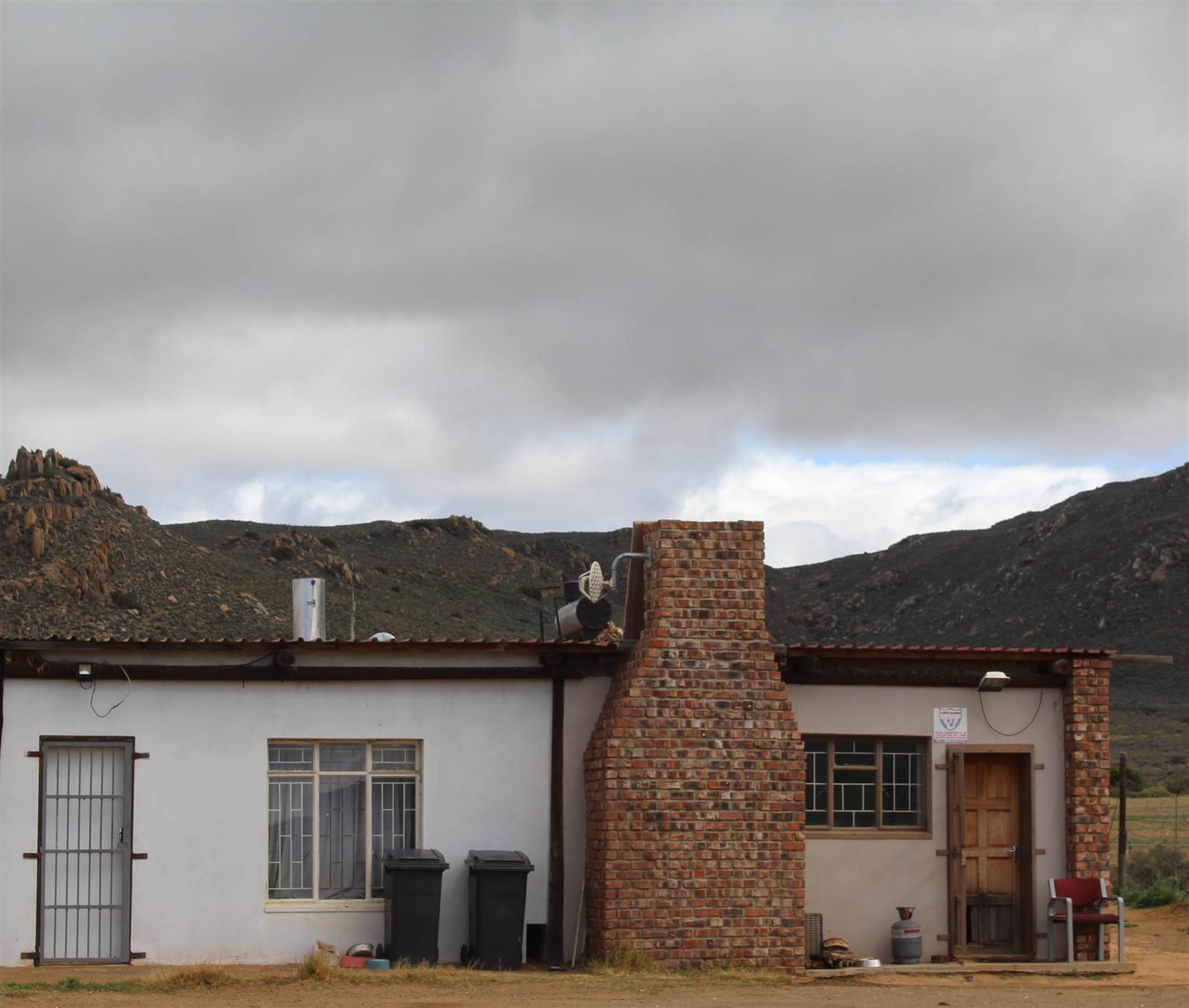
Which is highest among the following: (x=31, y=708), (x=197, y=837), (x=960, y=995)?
(x=31, y=708)

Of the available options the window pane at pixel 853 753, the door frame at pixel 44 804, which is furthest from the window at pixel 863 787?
the door frame at pixel 44 804

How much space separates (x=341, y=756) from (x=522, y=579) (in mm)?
43002

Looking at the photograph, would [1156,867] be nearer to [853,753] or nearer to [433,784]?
[853,753]

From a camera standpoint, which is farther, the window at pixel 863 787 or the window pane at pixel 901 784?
the window pane at pixel 901 784

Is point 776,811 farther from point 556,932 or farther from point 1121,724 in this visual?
point 1121,724

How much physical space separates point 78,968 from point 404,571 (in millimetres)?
40287

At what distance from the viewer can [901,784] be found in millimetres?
16438

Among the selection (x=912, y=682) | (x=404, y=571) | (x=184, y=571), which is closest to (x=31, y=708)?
(x=912, y=682)

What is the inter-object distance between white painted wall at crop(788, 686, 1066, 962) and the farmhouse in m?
0.08

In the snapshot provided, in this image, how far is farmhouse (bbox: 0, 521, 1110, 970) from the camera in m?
14.5

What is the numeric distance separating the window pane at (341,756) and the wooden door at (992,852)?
6018mm

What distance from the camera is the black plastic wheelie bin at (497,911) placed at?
14.4 meters

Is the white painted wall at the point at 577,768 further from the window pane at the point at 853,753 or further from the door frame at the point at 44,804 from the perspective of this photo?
the door frame at the point at 44,804

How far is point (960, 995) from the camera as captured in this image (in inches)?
533
